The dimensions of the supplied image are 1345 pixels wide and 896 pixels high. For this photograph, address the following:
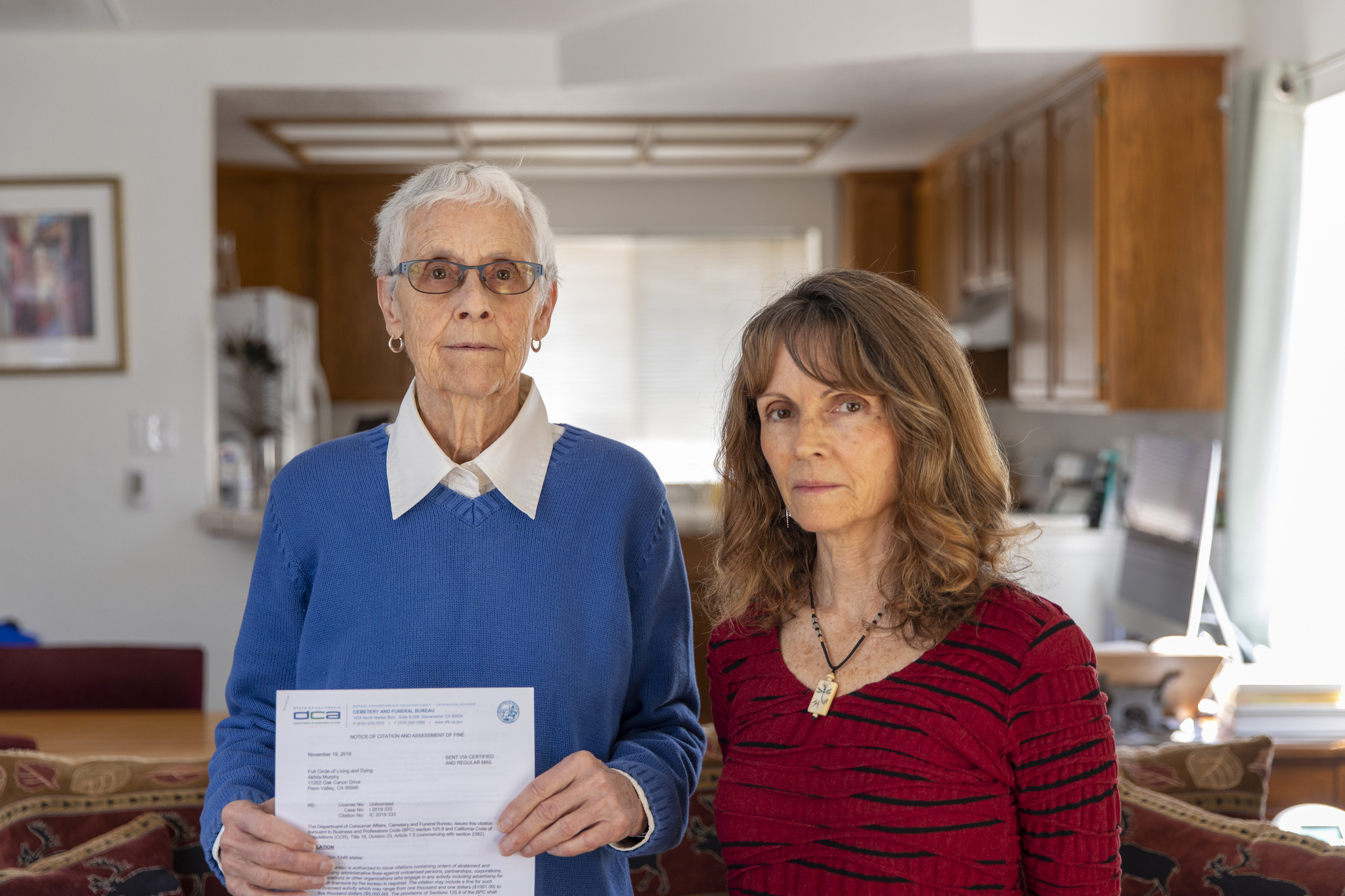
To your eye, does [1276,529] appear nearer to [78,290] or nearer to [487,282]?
[487,282]

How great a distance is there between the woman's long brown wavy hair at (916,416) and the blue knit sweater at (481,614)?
25 centimetres

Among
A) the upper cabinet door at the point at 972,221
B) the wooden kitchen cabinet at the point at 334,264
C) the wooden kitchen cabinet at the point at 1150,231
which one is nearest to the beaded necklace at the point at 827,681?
the wooden kitchen cabinet at the point at 1150,231

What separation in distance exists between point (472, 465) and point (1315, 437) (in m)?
2.71

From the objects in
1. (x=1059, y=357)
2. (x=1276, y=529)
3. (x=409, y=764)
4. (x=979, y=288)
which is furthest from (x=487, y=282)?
(x=979, y=288)

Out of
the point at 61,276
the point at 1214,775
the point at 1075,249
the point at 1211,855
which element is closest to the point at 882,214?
the point at 1075,249

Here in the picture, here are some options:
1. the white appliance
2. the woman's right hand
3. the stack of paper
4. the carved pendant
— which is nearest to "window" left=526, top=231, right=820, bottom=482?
the white appliance

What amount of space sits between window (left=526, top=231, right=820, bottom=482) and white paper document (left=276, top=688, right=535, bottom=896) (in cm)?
497

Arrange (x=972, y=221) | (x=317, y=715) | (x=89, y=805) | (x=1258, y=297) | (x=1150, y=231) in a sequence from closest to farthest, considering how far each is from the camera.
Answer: (x=317, y=715) < (x=89, y=805) < (x=1258, y=297) < (x=1150, y=231) < (x=972, y=221)

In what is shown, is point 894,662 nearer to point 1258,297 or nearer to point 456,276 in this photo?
point 456,276

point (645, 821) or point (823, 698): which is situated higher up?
point (823, 698)

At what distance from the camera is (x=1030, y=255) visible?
4094mm

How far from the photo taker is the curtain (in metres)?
2.91

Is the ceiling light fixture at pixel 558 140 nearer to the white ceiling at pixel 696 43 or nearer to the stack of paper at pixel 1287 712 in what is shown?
the white ceiling at pixel 696 43

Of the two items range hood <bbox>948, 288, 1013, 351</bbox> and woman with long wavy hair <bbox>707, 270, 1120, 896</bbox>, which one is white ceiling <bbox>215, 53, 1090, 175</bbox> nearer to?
range hood <bbox>948, 288, 1013, 351</bbox>
